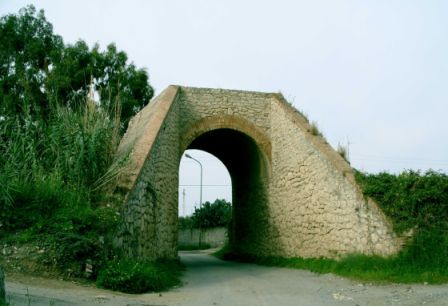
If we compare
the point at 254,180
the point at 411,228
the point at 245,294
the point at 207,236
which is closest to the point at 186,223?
the point at 207,236

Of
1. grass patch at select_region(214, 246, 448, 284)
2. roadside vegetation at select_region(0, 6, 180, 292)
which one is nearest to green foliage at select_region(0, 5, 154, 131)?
roadside vegetation at select_region(0, 6, 180, 292)

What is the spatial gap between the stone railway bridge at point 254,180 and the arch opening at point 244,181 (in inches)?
1.4

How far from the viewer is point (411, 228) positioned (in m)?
9.29

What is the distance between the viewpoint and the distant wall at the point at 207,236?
4000 centimetres

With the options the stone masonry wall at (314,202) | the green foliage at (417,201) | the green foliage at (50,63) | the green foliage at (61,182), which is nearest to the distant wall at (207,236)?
the green foliage at (50,63)

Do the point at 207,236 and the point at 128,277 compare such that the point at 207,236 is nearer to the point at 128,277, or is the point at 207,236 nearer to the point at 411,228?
the point at 411,228

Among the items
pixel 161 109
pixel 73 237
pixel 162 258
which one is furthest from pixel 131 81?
pixel 73 237

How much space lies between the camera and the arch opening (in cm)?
1561

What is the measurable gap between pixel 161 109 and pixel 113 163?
368cm

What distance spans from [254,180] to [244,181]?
3.68ft

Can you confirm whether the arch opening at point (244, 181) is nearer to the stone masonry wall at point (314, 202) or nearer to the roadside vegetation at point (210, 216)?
the stone masonry wall at point (314, 202)

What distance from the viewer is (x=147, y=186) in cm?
1045

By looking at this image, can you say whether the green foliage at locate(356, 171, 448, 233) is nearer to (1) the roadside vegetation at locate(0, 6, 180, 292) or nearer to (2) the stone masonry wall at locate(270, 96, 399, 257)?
(2) the stone masonry wall at locate(270, 96, 399, 257)

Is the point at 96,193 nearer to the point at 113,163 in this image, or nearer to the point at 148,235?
the point at 113,163
